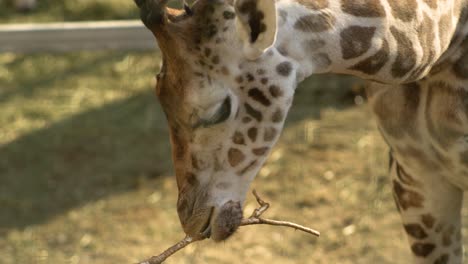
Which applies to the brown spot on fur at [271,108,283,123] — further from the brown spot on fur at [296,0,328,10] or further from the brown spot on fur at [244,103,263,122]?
the brown spot on fur at [296,0,328,10]

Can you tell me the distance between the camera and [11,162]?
502 centimetres

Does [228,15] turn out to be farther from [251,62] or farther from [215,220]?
[215,220]

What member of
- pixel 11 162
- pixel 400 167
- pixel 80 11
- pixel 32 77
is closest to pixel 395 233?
pixel 400 167

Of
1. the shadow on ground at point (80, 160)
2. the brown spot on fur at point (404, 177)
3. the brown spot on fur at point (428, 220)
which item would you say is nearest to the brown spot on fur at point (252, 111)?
the brown spot on fur at point (404, 177)

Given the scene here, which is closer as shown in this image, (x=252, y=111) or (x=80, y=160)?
(x=252, y=111)

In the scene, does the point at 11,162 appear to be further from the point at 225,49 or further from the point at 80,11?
the point at 225,49

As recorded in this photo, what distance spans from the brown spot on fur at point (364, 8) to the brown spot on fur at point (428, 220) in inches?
35.9

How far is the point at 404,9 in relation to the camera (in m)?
2.22

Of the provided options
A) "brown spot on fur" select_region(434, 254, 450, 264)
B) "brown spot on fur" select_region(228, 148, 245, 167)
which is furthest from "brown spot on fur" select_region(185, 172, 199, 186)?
"brown spot on fur" select_region(434, 254, 450, 264)

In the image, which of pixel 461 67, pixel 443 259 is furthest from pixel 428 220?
pixel 461 67

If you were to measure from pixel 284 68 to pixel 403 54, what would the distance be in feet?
0.97

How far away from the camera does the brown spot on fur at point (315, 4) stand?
2.14 meters

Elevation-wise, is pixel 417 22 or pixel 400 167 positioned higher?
pixel 417 22

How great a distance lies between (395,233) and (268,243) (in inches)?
22.8
